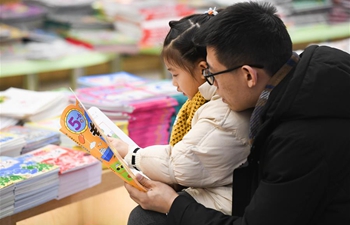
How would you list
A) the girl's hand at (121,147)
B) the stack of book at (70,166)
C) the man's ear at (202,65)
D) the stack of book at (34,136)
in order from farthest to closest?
the stack of book at (34,136)
the stack of book at (70,166)
the girl's hand at (121,147)
the man's ear at (202,65)

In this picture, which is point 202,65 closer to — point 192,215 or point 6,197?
point 192,215

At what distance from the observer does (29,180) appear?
76.2 inches

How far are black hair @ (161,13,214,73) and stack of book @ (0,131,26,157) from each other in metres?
0.77

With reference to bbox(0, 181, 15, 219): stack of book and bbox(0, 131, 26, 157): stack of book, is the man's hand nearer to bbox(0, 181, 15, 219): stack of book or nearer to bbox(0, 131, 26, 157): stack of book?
bbox(0, 181, 15, 219): stack of book

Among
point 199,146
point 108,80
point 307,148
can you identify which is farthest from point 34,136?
point 307,148

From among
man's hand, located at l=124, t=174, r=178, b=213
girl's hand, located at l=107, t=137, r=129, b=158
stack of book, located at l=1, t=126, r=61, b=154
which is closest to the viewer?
man's hand, located at l=124, t=174, r=178, b=213

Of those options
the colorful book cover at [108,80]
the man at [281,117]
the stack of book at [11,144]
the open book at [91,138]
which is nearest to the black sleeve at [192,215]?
the man at [281,117]

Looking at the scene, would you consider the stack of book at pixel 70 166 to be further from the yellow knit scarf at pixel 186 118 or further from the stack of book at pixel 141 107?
the yellow knit scarf at pixel 186 118

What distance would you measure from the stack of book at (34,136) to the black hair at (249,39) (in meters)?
1.11

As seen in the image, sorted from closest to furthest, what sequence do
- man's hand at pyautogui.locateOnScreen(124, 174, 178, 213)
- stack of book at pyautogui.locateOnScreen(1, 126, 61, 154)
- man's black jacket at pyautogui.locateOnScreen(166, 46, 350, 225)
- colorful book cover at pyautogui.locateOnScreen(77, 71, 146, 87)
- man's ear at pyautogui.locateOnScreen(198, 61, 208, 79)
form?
1. man's black jacket at pyautogui.locateOnScreen(166, 46, 350, 225)
2. man's hand at pyautogui.locateOnScreen(124, 174, 178, 213)
3. man's ear at pyautogui.locateOnScreen(198, 61, 208, 79)
4. stack of book at pyautogui.locateOnScreen(1, 126, 61, 154)
5. colorful book cover at pyautogui.locateOnScreen(77, 71, 146, 87)

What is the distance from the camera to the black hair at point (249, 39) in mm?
1427

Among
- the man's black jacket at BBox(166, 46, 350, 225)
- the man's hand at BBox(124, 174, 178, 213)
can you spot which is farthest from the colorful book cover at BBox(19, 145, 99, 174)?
the man's black jacket at BBox(166, 46, 350, 225)

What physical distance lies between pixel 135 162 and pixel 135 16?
9.46 feet

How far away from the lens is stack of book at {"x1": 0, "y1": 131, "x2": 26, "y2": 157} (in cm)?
219
